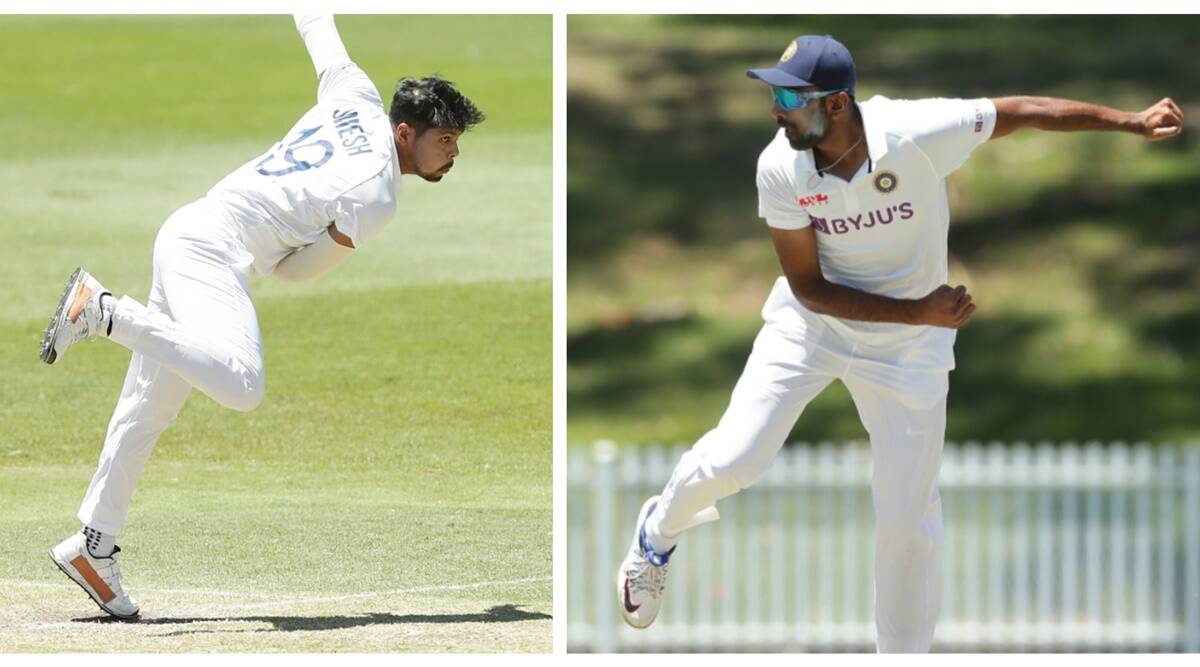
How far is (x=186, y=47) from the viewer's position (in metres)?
7.88

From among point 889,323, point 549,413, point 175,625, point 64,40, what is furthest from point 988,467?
point 64,40

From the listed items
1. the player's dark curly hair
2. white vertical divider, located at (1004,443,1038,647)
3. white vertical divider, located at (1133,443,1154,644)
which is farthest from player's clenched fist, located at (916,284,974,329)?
white vertical divider, located at (1133,443,1154,644)

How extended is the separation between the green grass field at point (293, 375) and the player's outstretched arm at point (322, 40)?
131cm

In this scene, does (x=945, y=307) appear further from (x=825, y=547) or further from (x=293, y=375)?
(x=293, y=375)

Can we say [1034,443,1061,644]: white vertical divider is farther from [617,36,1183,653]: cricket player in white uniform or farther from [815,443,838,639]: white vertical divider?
[617,36,1183,653]: cricket player in white uniform

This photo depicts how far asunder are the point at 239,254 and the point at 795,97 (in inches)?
72.4

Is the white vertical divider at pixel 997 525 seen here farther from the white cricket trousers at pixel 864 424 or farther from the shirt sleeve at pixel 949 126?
the shirt sleeve at pixel 949 126

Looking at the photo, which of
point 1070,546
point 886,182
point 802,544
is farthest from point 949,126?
point 1070,546

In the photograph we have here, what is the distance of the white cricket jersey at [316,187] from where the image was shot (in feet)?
17.5

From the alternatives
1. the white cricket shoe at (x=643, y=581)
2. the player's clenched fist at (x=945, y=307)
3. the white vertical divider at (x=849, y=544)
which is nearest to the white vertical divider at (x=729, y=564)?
the white vertical divider at (x=849, y=544)

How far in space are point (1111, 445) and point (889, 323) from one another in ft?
22.1

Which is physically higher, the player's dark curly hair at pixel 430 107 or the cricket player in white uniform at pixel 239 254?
the player's dark curly hair at pixel 430 107

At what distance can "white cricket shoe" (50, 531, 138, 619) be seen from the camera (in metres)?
Answer: 5.49

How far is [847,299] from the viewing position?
471cm
